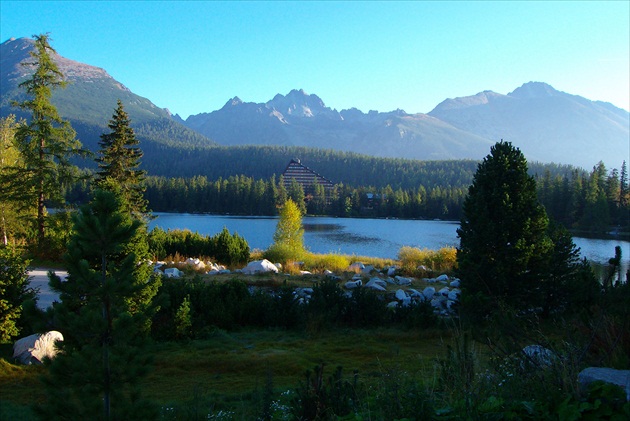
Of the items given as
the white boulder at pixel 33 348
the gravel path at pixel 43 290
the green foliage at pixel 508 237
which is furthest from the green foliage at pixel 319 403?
the gravel path at pixel 43 290

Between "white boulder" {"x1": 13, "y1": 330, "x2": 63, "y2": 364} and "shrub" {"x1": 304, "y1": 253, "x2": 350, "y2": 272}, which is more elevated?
"white boulder" {"x1": 13, "y1": 330, "x2": 63, "y2": 364}

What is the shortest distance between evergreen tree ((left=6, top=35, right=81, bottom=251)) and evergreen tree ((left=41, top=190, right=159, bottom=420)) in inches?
712

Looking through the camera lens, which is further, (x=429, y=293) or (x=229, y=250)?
(x=229, y=250)

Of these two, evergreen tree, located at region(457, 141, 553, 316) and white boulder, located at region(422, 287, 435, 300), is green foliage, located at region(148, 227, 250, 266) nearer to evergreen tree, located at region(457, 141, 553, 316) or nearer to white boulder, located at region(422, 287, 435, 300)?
white boulder, located at region(422, 287, 435, 300)

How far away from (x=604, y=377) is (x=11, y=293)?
9.26 m

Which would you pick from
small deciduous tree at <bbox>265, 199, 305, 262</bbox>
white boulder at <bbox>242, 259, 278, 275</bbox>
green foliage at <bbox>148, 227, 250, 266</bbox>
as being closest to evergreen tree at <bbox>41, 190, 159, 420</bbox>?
white boulder at <bbox>242, 259, 278, 275</bbox>

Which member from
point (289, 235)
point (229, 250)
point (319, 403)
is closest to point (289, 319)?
point (319, 403)

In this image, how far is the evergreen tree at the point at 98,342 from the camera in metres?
3.69

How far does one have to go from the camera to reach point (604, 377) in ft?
11.7

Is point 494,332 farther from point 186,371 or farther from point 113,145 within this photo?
point 113,145

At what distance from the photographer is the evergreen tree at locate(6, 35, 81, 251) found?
19.4 metres

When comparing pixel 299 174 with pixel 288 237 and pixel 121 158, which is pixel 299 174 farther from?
pixel 121 158

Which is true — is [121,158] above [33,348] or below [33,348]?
above

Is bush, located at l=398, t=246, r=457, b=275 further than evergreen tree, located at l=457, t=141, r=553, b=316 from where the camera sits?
Yes
